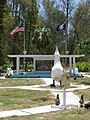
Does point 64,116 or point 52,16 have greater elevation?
point 52,16

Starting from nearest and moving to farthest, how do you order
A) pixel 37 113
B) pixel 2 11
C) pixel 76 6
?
pixel 37 113 → pixel 2 11 → pixel 76 6

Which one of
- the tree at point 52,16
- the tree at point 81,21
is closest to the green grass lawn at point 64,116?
the tree at point 52,16

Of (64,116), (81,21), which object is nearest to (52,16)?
(81,21)

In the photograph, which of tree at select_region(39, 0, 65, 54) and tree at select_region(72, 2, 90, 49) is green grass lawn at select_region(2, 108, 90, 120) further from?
tree at select_region(72, 2, 90, 49)

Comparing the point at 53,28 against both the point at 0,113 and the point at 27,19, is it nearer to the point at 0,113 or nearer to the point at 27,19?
the point at 27,19

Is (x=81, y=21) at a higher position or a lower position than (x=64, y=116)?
higher

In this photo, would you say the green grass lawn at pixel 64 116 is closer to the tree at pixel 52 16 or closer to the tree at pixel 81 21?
the tree at pixel 52 16

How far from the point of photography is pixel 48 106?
44.3 ft

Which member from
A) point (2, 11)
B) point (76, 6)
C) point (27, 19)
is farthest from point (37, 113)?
point (76, 6)

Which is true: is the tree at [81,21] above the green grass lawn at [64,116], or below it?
above

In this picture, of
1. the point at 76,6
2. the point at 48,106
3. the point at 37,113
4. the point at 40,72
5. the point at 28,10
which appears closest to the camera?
the point at 37,113

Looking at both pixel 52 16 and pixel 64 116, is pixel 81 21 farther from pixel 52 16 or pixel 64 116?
pixel 64 116

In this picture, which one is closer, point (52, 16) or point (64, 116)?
point (64, 116)

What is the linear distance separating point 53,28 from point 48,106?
52159mm
